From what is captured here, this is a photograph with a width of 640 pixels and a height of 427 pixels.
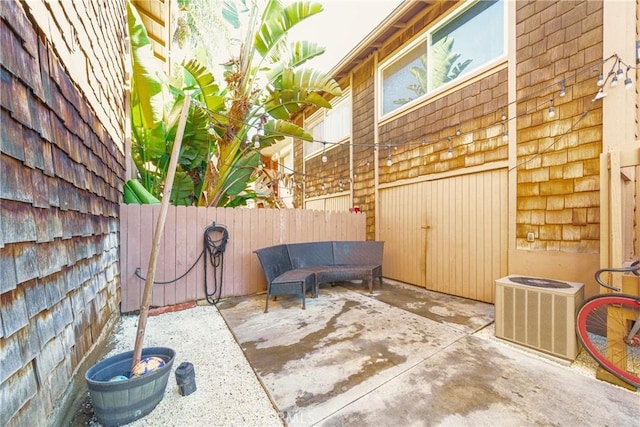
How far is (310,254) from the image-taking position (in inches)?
190

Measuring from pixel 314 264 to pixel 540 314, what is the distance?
10.6ft

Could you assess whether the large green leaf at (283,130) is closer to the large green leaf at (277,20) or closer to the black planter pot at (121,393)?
the large green leaf at (277,20)

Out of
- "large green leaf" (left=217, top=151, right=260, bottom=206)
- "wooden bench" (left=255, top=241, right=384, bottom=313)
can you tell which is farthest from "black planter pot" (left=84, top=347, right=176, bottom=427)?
"large green leaf" (left=217, top=151, right=260, bottom=206)

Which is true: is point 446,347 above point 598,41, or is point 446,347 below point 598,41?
below

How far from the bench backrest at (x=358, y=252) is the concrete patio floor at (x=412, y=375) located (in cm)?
152

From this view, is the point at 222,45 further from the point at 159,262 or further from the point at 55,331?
the point at 55,331

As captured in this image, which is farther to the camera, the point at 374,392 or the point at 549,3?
the point at 549,3

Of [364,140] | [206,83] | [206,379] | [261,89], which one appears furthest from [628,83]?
[206,83]

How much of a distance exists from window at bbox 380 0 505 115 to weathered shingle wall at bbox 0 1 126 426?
4865 mm

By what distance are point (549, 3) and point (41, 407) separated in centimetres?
610

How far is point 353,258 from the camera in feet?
16.5

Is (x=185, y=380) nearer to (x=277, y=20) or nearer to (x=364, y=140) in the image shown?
(x=277, y=20)

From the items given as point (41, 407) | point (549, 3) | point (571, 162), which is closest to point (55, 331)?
point (41, 407)

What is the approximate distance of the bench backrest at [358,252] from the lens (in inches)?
196
